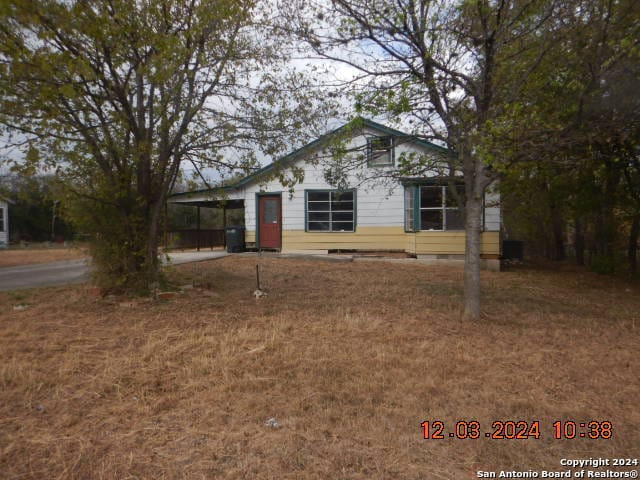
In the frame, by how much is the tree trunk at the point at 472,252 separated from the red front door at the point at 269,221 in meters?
8.83

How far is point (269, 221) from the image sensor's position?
539 inches

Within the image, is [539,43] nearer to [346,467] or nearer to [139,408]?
[346,467]

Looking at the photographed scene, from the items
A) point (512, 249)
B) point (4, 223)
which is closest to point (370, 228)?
point (512, 249)

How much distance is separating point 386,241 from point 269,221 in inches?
162

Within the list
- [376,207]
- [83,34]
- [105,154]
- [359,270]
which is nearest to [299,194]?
[376,207]

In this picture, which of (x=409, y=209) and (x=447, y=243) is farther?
(x=409, y=209)

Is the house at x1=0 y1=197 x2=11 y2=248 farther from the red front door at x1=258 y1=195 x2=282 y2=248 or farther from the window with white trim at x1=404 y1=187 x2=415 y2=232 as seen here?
the window with white trim at x1=404 y1=187 x2=415 y2=232

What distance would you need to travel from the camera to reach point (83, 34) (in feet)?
16.4

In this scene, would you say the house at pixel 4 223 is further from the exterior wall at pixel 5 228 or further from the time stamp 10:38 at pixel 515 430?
the time stamp 10:38 at pixel 515 430

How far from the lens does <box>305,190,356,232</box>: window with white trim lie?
511 inches

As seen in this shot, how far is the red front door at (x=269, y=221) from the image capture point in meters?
13.5

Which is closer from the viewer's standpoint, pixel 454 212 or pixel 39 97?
pixel 39 97

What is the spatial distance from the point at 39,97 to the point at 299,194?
28.7 feet

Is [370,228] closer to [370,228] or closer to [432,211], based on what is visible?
[370,228]
